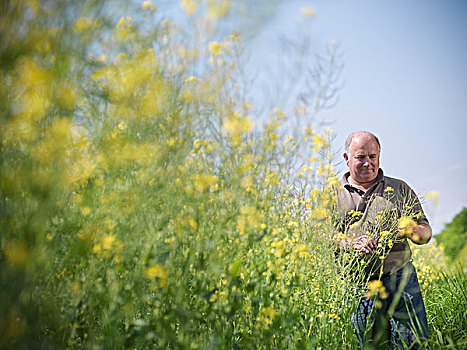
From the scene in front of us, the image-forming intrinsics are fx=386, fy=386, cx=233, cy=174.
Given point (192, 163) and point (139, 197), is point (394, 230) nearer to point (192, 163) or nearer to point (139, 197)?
point (192, 163)

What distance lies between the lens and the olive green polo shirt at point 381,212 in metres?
2.45

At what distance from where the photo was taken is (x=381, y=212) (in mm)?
2508

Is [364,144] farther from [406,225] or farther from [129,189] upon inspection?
[129,189]

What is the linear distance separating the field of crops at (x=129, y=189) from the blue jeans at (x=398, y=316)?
0.63m

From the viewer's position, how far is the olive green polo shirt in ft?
8.04

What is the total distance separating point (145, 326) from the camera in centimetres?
143

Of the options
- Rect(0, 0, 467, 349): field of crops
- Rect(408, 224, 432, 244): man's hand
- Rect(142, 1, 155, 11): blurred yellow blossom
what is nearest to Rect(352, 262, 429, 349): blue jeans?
Rect(408, 224, 432, 244): man's hand

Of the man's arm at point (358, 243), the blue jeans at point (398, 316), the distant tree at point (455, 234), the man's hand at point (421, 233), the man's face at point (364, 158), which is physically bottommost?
the blue jeans at point (398, 316)

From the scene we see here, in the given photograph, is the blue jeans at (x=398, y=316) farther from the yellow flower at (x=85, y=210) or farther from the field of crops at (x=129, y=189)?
the yellow flower at (x=85, y=210)

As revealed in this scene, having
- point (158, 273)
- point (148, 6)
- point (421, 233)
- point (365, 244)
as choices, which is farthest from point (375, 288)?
point (148, 6)

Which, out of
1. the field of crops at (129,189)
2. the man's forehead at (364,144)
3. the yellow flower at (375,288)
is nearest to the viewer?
the field of crops at (129,189)

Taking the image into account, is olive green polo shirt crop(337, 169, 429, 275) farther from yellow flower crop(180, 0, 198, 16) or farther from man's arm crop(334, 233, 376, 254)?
yellow flower crop(180, 0, 198, 16)

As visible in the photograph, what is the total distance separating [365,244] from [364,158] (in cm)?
63

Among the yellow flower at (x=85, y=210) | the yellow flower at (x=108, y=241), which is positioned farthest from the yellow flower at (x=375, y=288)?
the yellow flower at (x=85, y=210)
